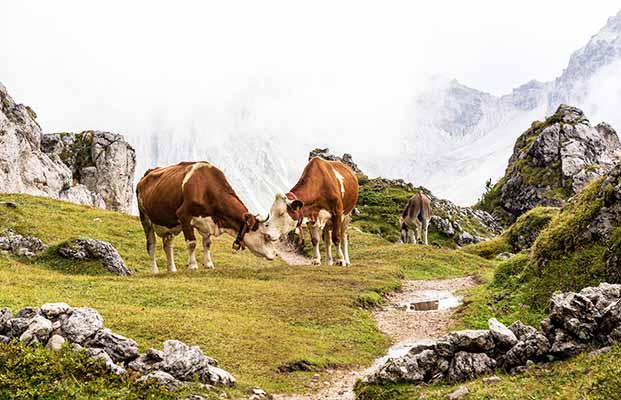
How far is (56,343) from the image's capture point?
1201cm

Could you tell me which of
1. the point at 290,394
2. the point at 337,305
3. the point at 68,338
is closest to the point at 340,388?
the point at 290,394

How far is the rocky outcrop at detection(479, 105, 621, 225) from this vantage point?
8950 centimetres

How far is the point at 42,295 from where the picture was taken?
17.5 metres

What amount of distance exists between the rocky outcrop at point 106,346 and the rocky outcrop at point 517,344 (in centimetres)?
374

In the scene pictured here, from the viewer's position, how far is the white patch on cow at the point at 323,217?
100.0 feet

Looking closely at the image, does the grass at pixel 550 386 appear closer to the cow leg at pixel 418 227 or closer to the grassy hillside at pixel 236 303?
the grassy hillside at pixel 236 303

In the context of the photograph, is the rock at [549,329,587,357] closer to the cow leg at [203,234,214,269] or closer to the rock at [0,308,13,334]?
the rock at [0,308,13,334]

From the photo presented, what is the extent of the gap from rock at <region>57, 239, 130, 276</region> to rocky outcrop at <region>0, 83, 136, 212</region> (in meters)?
34.8

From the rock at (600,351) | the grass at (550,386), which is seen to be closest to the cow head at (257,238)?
the grass at (550,386)

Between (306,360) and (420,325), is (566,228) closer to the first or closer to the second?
(420,325)

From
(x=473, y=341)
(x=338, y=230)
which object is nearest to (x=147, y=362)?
(x=473, y=341)

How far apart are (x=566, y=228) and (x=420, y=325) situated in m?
5.89

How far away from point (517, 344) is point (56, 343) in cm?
967

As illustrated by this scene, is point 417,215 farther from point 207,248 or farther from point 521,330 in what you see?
point 521,330
